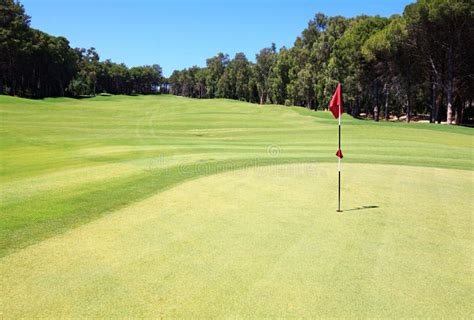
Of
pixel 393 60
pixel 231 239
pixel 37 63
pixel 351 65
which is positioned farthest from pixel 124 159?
pixel 37 63

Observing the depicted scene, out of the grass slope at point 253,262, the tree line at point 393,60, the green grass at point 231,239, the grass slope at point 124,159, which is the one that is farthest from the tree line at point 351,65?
the grass slope at point 253,262

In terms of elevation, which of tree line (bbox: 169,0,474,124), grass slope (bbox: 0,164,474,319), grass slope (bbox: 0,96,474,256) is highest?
tree line (bbox: 169,0,474,124)

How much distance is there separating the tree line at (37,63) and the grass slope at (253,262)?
78137 mm

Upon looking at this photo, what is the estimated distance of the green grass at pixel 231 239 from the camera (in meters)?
4.75

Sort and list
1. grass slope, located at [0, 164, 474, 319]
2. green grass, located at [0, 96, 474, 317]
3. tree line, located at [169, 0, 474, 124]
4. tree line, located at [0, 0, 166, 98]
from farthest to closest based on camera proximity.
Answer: tree line, located at [0, 0, 166, 98] < tree line, located at [169, 0, 474, 124] < green grass, located at [0, 96, 474, 317] < grass slope, located at [0, 164, 474, 319]

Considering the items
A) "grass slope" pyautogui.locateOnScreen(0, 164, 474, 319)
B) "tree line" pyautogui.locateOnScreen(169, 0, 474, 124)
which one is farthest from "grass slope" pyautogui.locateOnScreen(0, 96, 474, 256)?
"tree line" pyautogui.locateOnScreen(169, 0, 474, 124)

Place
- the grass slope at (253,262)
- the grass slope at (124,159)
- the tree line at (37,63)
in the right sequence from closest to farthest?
1. the grass slope at (253,262)
2. the grass slope at (124,159)
3. the tree line at (37,63)

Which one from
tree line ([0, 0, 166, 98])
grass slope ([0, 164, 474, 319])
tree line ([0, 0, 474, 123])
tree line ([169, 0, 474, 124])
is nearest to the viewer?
grass slope ([0, 164, 474, 319])

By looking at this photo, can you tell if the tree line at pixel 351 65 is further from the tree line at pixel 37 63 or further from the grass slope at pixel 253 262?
the grass slope at pixel 253 262

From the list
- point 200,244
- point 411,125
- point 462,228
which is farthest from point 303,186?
point 411,125

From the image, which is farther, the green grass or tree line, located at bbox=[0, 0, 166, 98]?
tree line, located at bbox=[0, 0, 166, 98]

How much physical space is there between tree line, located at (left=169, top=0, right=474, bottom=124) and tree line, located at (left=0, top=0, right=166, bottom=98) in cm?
5416

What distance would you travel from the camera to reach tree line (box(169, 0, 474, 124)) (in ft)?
145

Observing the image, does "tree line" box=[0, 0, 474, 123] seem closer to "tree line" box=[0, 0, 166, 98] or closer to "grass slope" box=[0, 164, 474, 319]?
"tree line" box=[0, 0, 166, 98]
